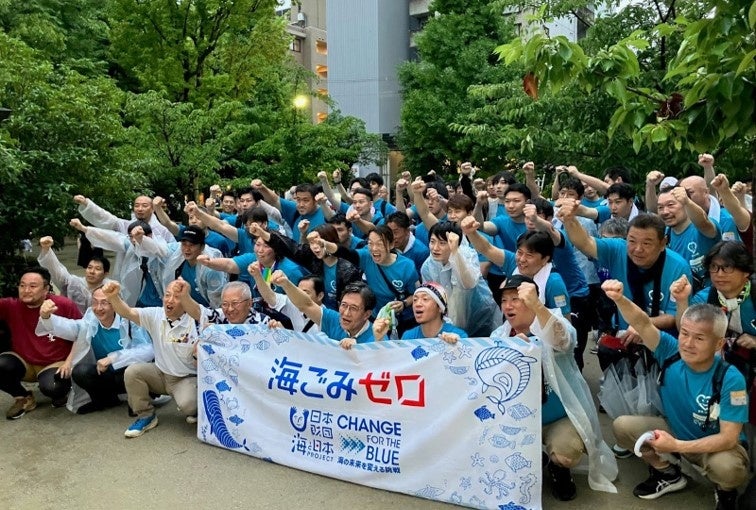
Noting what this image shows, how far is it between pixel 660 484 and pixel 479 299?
189 centimetres

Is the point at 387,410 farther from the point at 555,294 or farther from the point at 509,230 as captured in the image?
the point at 509,230

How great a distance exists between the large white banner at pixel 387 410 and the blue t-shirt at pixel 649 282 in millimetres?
1318

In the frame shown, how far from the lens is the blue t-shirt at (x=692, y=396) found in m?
3.72

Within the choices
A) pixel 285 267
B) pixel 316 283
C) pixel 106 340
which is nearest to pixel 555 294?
pixel 316 283

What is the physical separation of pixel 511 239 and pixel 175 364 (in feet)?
11.4

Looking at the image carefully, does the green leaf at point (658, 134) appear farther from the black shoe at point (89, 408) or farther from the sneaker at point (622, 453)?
the black shoe at point (89, 408)

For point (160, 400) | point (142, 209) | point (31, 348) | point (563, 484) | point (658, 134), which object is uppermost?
point (658, 134)

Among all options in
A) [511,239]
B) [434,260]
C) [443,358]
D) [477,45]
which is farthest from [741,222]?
[477,45]

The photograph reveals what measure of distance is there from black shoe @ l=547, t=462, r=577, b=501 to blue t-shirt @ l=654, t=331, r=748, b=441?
29.7 inches

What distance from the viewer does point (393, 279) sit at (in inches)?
229

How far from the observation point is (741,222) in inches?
→ 206

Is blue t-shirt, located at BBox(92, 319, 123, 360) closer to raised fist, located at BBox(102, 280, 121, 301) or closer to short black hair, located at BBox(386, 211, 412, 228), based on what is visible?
raised fist, located at BBox(102, 280, 121, 301)

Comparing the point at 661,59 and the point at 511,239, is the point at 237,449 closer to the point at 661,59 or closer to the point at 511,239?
the point at 511,239

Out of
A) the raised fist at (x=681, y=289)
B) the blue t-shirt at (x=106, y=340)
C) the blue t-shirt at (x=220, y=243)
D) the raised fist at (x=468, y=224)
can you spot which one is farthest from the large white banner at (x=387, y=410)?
the blue t-shirt at (x=220, y=243)
